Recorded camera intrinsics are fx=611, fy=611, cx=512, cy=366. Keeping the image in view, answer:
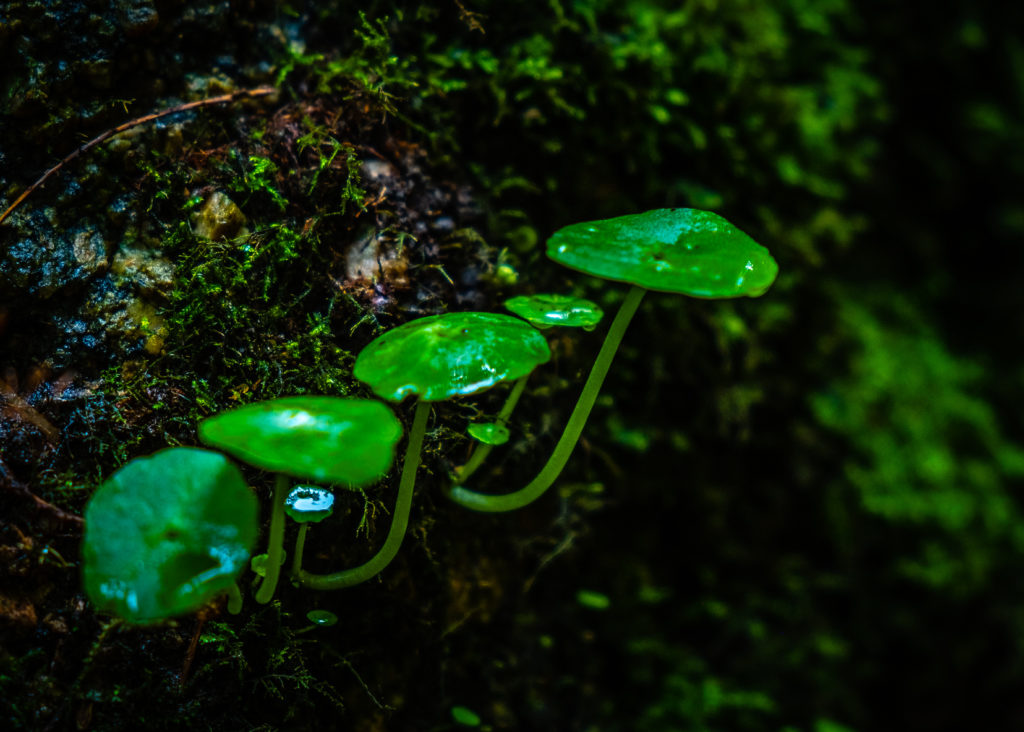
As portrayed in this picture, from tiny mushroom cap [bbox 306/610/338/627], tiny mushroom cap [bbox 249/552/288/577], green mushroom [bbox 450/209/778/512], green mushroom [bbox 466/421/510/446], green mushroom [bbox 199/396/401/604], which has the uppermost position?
green mushroom [bbox 450/209/778/512]

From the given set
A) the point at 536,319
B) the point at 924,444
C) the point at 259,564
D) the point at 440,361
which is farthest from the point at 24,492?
the point at 924,444

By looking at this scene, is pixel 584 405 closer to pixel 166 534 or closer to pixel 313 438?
pixel 313 438

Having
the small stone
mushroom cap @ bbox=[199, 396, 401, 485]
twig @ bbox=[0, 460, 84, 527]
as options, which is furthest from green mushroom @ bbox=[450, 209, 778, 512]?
twig @ bbox=[0, 460, 84, 527]

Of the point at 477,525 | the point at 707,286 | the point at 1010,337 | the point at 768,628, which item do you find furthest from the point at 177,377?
the point at 1010,337

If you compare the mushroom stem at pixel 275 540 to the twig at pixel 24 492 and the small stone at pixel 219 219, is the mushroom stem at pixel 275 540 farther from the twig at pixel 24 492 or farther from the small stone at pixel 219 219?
the small stone at pixel 219 219

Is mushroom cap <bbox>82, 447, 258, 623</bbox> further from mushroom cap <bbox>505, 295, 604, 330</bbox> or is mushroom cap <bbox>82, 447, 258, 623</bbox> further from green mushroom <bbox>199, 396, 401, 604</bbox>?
mushroom cap <bbox>505, 295, 604, 330</bbox>

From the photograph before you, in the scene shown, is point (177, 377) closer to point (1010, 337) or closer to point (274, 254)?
point (274, 254)
